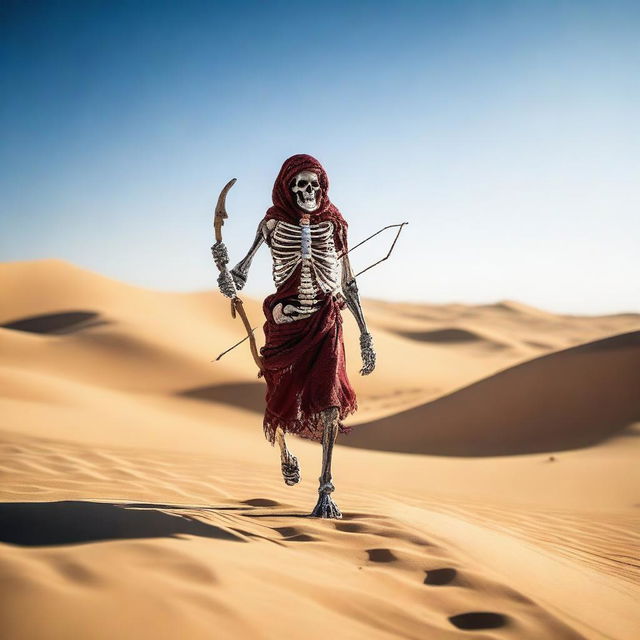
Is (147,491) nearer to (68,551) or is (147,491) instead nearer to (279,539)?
→ (279,539)

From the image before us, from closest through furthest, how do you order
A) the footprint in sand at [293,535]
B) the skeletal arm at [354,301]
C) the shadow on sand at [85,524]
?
the shadow on sand at [85,524] < the footprint in sand at [293,535] < the skeletal arm at [354,301]

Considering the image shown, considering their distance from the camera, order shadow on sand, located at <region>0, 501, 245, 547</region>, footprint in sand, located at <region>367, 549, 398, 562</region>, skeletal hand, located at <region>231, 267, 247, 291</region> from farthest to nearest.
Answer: skeletal hand, located at <region>231, 267, 247, 291</region> < footprint in sand, located at <region>367, 549, 398, 562</region> < shadow on sand, located at <region>0, 501, 245, 547</region>

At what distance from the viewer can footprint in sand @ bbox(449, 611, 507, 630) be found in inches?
113

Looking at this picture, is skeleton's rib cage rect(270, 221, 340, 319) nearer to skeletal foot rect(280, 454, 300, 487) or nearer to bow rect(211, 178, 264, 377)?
bow rect(211, 178, 264, 377)

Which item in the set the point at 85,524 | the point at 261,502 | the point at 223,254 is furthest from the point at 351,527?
the point at 223,254

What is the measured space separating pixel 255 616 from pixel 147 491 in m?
3.32

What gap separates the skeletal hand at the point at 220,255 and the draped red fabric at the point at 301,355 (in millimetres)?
421

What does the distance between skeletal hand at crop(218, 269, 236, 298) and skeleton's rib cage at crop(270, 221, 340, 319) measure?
33 centimetres

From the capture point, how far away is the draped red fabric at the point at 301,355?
15.4 ft

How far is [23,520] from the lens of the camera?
10.6 feet

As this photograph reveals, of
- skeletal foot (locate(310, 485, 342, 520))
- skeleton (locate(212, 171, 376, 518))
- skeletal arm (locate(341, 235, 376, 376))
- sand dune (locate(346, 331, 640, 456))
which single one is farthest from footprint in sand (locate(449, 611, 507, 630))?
sand dune (locate(346, 331, 640, 456))

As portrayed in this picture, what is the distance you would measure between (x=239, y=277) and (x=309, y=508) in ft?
6.33

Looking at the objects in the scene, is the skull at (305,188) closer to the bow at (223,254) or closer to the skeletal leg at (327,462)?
the bow at (223,254)

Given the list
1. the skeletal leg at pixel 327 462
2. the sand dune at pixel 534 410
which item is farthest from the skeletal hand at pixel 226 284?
the sand dune at pixel 534 410
